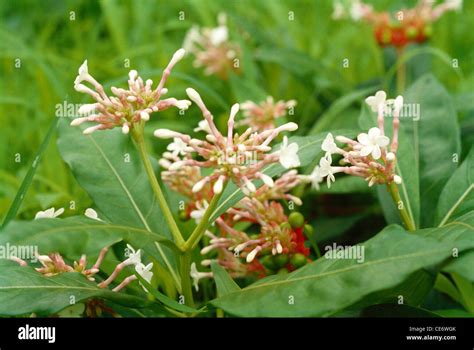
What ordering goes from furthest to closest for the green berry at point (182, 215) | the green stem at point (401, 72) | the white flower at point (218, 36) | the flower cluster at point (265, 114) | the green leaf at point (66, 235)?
the white flower at point (218, 36) < the green stem at point (401, 72) < the flower cluster at point (265, 114) < the green berry at point (182, 215) < the green leaf at point (66, 235)

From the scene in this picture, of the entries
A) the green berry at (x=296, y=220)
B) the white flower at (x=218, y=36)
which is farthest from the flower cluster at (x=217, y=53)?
the green berry at (x=296, y=220)

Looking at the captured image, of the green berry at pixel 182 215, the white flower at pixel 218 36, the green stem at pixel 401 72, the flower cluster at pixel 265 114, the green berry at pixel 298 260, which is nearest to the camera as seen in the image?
the green berry at pixel 298 260

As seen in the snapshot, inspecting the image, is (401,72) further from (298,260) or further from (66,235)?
(66,235)

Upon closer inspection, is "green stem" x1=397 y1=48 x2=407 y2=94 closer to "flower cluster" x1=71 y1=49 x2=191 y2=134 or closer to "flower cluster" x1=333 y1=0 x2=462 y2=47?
"flower cluster" x1=333 y1=0 x2=462 y2=47

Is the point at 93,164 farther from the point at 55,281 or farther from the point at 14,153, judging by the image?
the point at 14,153

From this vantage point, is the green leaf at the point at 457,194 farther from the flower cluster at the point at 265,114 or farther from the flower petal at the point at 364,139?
the flower cluster at the point at 265,114

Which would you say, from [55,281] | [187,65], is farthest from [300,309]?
[187,65]
